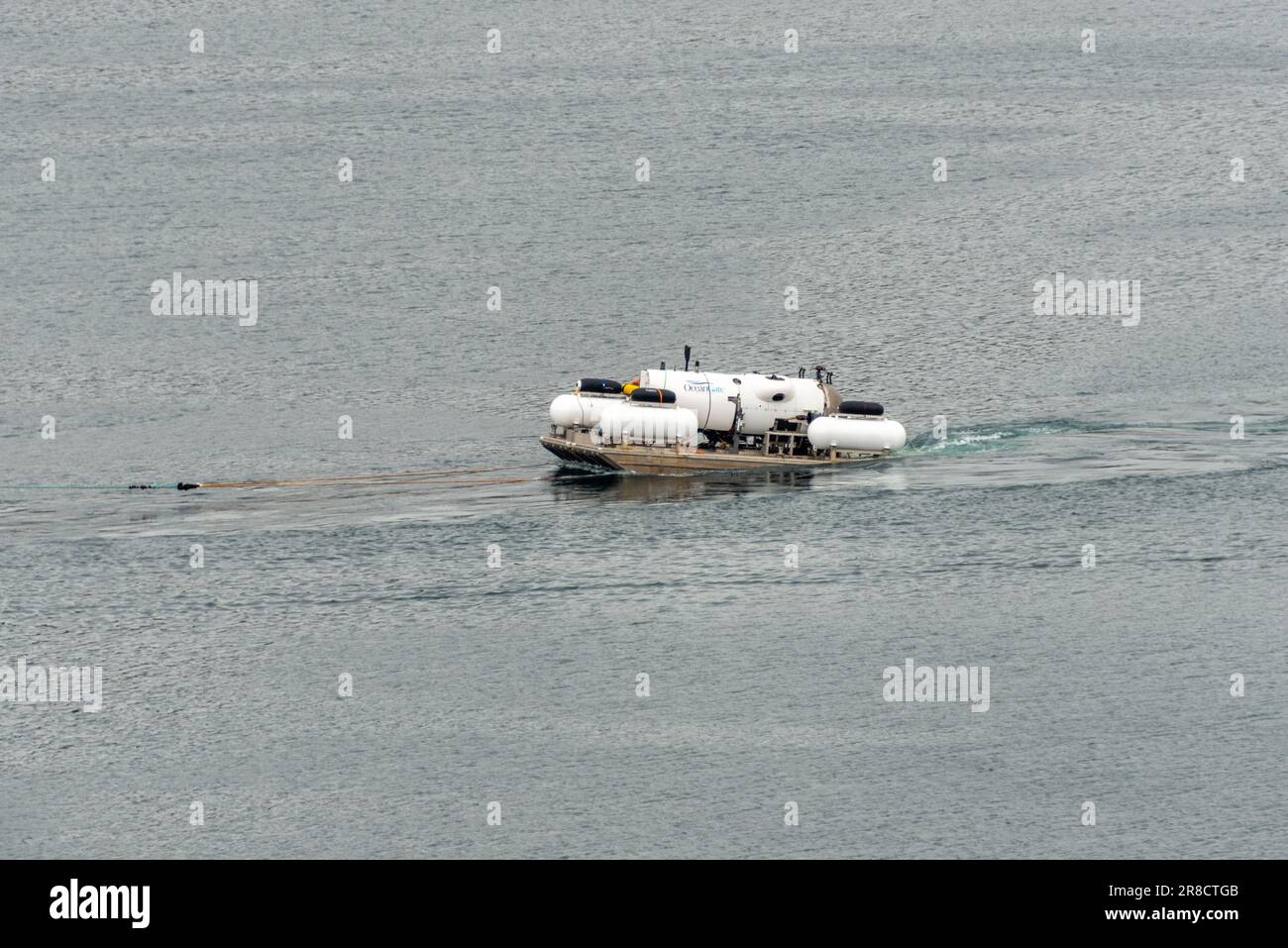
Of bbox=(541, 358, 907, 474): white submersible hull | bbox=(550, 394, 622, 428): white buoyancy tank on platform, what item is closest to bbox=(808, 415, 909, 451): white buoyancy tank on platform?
bbox=(541, 358, 907, 474): white submersible hull

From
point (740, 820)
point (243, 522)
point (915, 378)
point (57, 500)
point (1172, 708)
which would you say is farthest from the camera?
point (915, 378)

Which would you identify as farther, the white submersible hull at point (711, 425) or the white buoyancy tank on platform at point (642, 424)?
the white submersible hull at point (711, 425)

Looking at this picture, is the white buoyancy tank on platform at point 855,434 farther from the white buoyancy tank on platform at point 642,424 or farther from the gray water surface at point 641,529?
the white buoyancy tank on platform at point 642,424

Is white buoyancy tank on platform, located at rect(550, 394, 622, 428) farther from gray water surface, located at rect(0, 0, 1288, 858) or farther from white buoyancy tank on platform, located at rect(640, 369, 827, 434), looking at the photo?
gray water surface, located at rect(0, 0, 1288, 858)

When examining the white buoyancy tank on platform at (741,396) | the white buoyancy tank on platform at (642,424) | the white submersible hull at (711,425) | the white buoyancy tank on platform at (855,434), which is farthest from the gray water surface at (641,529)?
the white buoyancy tank on platform at (741,396)

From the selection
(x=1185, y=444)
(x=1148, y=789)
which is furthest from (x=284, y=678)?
(x=1185, y=444)

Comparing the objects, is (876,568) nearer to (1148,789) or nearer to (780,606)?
(780,606)
